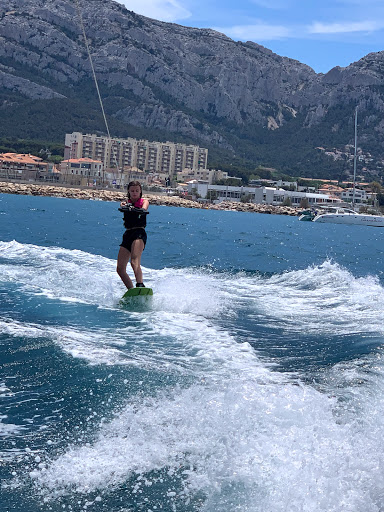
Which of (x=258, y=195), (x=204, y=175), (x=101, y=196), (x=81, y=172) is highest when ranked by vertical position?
(x=204, y=175)

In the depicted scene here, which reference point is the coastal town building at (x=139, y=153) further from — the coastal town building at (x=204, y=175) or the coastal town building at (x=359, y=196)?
the coastal town building at (x=359, y=196)

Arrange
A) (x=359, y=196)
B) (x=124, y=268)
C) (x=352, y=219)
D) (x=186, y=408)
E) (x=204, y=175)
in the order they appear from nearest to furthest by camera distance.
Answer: (x=186, y=408) → (x=124, y=268) → (x=352, y=219) → (x=359, y=196) → (x=204, y=175)

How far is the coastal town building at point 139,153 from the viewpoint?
16800 centimetres

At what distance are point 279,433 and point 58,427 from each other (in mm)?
1553

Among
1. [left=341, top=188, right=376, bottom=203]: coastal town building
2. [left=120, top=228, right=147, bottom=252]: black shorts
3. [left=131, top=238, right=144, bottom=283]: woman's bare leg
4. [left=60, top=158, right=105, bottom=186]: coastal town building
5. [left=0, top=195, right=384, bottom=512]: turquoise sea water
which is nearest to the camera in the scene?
[left=0, top=195, right=384, bottom=512]: turquoise sea water

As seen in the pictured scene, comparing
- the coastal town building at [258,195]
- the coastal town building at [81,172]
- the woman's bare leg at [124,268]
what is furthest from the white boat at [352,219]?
the woman's bare leg at [124,268]

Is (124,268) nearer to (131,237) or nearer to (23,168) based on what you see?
(131,237)

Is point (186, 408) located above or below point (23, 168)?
below

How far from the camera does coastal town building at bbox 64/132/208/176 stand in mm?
168000

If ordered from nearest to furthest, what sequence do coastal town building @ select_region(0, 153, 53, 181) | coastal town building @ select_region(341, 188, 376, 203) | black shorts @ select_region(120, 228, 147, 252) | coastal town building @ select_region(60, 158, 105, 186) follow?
black shorts @ select_region(120, 228, 147, 252), coastal town building @ select_region(0, 153, 53, 181), coastal town building @ select_region(60, 158, 105, 186), coastal town building @ select_region(341, 188, 376, 203)

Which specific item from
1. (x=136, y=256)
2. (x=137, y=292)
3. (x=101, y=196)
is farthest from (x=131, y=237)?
(x=101, y=196)

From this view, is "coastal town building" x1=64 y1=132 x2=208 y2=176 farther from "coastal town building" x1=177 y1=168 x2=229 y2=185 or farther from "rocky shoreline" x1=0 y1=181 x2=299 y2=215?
"rocky shoreline" x1=0 y1=181 x2=299 y2=215

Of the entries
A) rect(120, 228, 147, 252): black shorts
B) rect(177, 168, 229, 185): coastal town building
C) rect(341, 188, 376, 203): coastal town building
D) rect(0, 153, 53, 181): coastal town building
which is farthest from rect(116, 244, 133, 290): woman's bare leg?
rect(177, 168, 229, 185): coastal town building

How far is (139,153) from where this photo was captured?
596 ft
